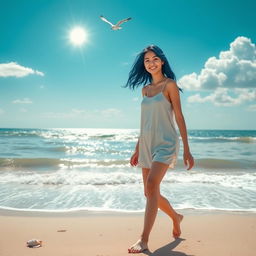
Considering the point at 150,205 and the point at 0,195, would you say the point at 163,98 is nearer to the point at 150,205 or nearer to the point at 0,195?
the point at 150,205

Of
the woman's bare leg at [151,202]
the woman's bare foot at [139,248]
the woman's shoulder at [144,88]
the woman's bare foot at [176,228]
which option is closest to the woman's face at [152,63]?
the woman's shoulder at [144,88]

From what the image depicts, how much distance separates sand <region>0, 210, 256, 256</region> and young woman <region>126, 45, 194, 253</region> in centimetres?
29

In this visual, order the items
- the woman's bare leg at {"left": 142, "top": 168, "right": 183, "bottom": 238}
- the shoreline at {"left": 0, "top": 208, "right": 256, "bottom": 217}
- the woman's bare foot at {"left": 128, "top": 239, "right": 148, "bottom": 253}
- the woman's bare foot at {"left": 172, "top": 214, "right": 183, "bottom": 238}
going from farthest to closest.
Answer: the shoreline at {"left": 0, "top": 208, "right": 256, "bottom": 217}, the woman's bare foot at {"left": 172, "top": 214, "right": 183, "bottom": 238}, the woman's bare leg at {"left": 142, "top": 168, "right": 183, "bottom": 238}, the woman's bare foot at {"left": 128, "top": 239, "right": 148, "bottom": 253}

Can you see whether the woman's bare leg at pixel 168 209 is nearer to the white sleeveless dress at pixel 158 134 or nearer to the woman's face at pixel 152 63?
the white sleeveless dress at pixel 158 134

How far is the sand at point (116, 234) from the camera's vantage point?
10.6 feet

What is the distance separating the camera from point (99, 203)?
18.7 feet

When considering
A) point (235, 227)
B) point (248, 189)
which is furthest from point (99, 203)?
point (248, 189)

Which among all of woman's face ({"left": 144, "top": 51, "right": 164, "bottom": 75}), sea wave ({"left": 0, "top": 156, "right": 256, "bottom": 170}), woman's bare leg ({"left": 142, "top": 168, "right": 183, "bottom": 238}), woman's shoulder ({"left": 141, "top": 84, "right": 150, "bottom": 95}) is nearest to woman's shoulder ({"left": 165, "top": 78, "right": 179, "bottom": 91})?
woman's face ({"left": 144, "top": 51, "right": 164, "bottom": 75})

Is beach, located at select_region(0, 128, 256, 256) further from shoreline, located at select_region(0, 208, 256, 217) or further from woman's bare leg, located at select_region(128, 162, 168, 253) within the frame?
woman's bare leg, located at select_region(128, 162, 168, 253)

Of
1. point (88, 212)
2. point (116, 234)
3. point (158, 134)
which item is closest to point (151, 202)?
point (158, 134)

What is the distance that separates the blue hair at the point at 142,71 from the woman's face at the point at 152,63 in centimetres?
4

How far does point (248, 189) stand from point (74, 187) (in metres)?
4.09

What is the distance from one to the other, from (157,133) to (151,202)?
28.8 inches

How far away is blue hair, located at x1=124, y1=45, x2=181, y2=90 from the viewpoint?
3561 millimetres
